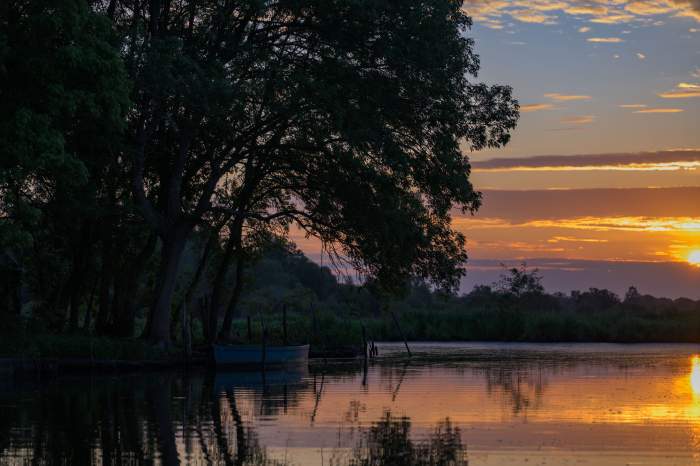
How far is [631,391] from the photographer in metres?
31.0

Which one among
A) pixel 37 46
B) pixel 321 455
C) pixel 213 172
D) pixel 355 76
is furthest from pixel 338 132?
pixel 321 455

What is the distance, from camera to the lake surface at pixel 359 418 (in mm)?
17781

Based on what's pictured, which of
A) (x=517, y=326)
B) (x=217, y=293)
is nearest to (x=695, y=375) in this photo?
(x=217, y=293)

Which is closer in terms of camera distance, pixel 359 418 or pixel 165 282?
pixel 359 418

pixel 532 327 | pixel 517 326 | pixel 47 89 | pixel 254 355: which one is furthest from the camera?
pixel 517 326

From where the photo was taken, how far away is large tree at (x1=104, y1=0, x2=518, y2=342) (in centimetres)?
3775

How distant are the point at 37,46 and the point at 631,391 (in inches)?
772

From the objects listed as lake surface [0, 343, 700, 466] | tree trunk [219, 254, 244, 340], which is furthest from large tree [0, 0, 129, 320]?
tree trunk [219, 254, 244, 340]

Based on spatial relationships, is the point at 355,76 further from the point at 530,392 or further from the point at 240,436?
the point at 240,436

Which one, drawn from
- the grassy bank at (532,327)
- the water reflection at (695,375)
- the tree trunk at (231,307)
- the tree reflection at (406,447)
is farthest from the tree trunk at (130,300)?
the grassy bank at (532,327)

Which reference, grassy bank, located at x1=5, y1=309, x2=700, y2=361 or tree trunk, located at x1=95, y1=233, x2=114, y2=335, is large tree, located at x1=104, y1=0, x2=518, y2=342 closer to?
tree trunk, located at x1=95, y1=233, x2=114, y2=335

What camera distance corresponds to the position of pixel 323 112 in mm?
39406

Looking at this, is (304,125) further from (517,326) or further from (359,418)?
(517,326)

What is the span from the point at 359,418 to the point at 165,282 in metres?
19.9
